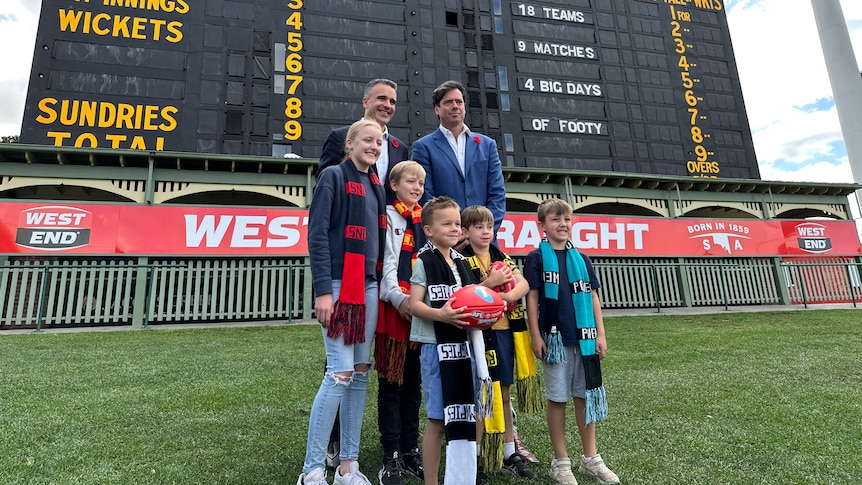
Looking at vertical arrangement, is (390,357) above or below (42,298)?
below

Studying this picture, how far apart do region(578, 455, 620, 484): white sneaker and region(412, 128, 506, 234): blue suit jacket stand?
46.9 inches

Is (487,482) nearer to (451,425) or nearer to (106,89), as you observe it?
(451,425)

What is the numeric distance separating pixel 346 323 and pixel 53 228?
9.57 m

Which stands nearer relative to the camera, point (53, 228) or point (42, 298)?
point (42, 298)

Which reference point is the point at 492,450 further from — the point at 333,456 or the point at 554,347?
the point at 333,456

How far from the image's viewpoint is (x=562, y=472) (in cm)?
177

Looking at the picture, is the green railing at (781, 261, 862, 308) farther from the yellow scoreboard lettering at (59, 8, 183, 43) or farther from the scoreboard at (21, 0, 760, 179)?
the yellow scoreboard lettering at (59, 8, 183, 43)

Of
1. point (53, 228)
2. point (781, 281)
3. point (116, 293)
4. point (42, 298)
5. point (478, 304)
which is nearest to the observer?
point (478, 304)

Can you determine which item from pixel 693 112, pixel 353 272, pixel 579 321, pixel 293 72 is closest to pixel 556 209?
pixel 579 321

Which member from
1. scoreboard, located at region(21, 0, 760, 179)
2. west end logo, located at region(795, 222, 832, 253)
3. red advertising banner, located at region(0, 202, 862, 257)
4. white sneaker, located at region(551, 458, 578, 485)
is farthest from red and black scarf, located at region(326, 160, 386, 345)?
west end logo, located at region(795, 222, 832, 253)

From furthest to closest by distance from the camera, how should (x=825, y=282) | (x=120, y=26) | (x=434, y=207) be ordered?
1. (x=825, y=282)
2. (x=120, y=26)
3. (x=434, y=207)

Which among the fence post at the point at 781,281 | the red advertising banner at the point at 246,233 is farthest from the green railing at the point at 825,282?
the red advertising banner at the point at 246,233

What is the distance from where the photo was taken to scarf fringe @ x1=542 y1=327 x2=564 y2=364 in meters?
1.89

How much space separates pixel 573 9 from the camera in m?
13.6
